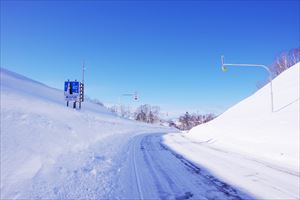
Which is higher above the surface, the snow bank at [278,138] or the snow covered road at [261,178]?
the snow bank at [278,138]

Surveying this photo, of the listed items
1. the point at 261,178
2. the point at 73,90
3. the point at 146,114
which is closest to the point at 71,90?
the point at 73,90

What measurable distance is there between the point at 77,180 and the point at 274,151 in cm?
1134

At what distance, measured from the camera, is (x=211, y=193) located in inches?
299

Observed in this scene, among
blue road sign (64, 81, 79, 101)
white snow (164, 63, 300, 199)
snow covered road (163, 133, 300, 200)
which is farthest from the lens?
blue road sign (64, 81, 79, 101)

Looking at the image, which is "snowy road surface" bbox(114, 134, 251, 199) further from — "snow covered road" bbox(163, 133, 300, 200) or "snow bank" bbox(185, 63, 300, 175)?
"snow bank" bbox(185, 63, 300, 175)

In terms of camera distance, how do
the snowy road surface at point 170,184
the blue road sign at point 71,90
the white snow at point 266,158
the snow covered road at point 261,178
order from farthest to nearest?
the blue road sign at point 71,90, the white snow at point 266,158, the snow covered road at point 261,178, the snowy road surface at point 170,184

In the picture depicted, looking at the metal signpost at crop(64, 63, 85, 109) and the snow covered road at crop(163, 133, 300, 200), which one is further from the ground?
the metal signpost at crop(64, 63, 85, 109)

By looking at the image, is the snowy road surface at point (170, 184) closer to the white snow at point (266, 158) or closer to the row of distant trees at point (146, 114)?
the white snow at point (266, 158)

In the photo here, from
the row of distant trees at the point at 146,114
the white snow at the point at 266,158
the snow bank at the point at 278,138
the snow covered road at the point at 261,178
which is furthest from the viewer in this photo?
the row of distant trees at the point at 146,114

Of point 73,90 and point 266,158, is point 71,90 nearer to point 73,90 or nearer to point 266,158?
point 73,90

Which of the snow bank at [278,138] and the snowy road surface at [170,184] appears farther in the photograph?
the snow bank at [278,138]

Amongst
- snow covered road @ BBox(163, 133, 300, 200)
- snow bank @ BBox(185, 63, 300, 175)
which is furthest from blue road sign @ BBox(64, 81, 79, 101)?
snow covered road @ BBox(163, 133, 300, 200)

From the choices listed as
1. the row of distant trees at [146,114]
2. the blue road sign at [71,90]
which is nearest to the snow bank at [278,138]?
the blue road sign at [71,90]

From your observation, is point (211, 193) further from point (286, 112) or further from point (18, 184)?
point (286, 112)
